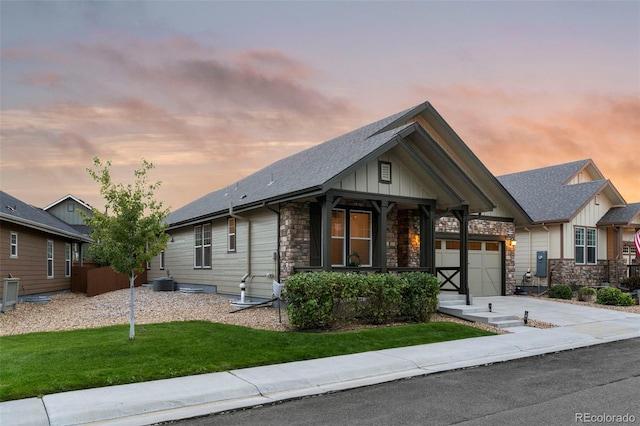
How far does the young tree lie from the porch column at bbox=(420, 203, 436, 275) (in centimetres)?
877

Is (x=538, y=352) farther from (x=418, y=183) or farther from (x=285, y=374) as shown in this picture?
(x=418, y=183)

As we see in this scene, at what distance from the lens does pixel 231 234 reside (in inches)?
Result: 766

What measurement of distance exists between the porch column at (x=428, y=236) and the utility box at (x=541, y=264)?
994cm

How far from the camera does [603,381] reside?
816 centimetres

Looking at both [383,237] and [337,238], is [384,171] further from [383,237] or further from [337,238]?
[337,238]

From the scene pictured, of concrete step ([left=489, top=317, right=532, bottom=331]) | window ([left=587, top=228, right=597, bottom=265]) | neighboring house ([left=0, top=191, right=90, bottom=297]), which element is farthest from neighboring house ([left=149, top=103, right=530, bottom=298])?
neighboring house ([left=0, top=191, right=90, bottom=297])

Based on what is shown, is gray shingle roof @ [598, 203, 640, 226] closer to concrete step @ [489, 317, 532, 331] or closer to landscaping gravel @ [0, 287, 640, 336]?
landscaping gravel @ [0, 287, 640, 336]

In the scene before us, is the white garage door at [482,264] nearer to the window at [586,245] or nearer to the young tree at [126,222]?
the window at [586,245]

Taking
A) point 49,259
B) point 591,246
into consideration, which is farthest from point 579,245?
point 49,259

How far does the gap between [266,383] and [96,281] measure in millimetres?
18709

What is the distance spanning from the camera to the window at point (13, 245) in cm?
1877

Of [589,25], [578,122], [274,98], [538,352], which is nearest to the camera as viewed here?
[538,352]

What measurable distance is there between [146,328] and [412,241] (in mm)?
9349

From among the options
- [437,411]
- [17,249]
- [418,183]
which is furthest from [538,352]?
[17,249]
